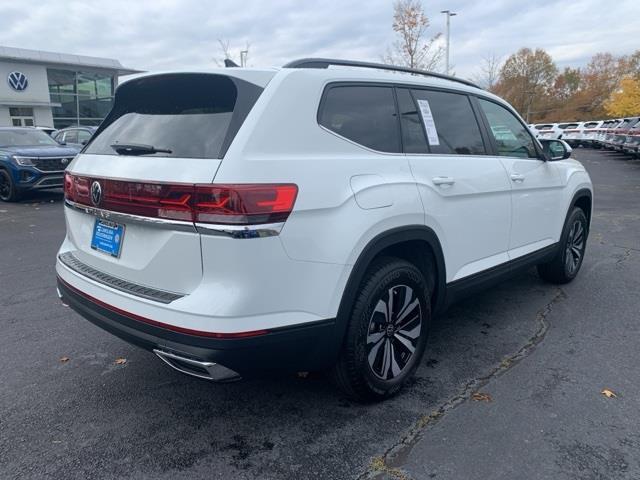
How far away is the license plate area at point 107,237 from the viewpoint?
8.59 ft

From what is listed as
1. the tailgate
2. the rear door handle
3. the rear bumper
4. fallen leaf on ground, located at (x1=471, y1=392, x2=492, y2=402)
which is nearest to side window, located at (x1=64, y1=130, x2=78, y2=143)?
the tailgate

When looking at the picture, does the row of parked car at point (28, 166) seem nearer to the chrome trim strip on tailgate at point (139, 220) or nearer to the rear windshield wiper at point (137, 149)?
the chrome trim strip on tailgate at point (139, 220)

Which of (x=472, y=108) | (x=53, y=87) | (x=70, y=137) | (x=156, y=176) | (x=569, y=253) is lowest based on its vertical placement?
(x=569, y=253)

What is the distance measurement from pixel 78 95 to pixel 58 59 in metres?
2.46

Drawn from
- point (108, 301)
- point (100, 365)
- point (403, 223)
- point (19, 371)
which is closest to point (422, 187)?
point (403, 223)

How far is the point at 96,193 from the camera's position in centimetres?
268

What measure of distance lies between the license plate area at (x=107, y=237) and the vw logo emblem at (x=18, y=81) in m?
33.9

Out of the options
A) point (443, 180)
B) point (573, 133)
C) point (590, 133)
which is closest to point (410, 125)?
point (443, 180)

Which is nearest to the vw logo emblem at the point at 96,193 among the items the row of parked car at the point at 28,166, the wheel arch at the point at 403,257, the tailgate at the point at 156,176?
the tailgate at the point at 156,176

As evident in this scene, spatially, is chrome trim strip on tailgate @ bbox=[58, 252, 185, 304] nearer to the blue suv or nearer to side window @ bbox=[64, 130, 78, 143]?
the blue suv

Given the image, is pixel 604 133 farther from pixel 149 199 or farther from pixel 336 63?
pixel 149 199

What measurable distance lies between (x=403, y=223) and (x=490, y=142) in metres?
1.47

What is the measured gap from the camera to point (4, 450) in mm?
2551

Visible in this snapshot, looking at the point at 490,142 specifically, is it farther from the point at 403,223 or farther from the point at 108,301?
the point at 108,301
